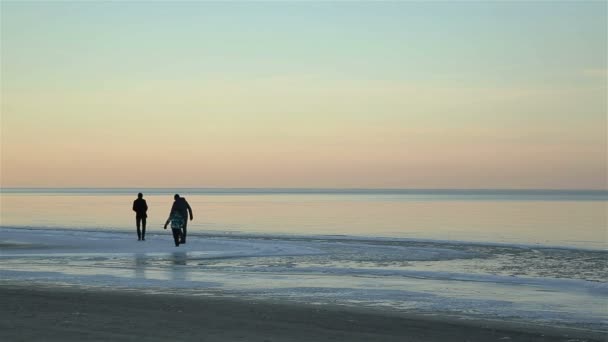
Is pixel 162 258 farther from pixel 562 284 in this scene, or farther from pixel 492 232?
pixel 492 232

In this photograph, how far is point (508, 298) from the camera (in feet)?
50.8

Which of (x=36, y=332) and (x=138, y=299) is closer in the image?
(x=36, y=332)

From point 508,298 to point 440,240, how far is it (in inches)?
701

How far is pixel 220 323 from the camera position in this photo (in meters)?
11.7

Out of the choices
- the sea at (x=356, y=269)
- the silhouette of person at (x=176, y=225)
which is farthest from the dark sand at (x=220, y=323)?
the silhouette of person at (x=176, y=225)

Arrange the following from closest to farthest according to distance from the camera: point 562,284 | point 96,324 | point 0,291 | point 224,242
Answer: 1. point 96,324
2. point 0,291
3. point 562,284
4. point 224,242

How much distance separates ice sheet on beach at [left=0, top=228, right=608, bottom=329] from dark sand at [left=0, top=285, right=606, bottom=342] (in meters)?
1.27

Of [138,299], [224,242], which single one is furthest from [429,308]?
[224,242]

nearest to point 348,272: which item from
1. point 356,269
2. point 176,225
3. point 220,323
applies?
point 356,269

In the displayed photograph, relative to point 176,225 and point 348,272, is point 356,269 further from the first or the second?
point 176,225

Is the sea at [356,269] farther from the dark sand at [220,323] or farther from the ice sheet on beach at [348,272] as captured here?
the dark sand at [220,323]

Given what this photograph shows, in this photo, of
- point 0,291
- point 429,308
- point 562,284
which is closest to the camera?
point 429,308

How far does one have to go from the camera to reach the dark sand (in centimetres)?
1070

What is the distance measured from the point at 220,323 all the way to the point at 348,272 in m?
8.90
